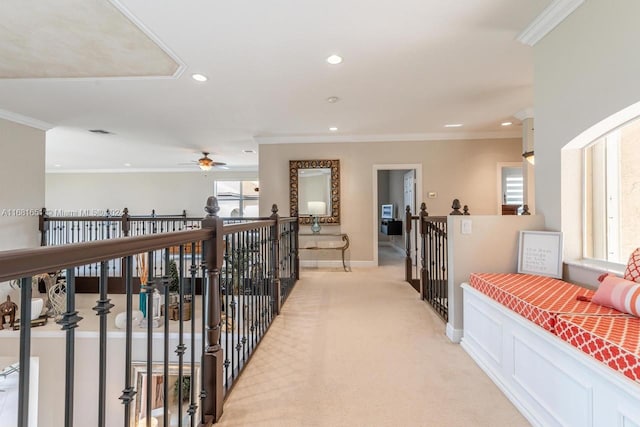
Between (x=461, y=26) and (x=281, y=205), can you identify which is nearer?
(x=461, y=26)

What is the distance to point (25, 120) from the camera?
4684 mm

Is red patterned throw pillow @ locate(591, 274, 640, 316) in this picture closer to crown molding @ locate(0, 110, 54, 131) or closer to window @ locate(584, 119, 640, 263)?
window @ locate(584, 119, 640, 263)

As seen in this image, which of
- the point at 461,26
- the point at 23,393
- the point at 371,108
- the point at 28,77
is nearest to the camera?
the point at 23,393

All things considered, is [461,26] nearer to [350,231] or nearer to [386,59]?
[386,59]

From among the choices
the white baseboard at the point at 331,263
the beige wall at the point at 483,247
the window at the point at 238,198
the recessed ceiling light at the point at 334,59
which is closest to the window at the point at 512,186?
the white baseboard at the point at 331,263

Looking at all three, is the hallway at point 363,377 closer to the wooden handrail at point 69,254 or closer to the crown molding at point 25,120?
the wooden handrail at point 69,254

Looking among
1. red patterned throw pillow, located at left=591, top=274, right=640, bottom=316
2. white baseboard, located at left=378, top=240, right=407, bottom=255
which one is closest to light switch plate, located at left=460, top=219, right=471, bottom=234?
red patterned throw pillow, located at left=591, top=274, right=640, bottom=316

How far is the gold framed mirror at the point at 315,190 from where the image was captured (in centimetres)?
575

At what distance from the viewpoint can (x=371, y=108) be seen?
4.23 m

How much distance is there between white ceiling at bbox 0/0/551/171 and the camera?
7.32ft

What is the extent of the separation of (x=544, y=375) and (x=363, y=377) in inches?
38.7

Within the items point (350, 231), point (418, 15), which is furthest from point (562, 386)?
point (350, 231)

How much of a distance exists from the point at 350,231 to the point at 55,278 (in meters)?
5.00

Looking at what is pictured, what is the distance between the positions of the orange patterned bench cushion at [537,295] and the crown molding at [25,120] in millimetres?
6440
